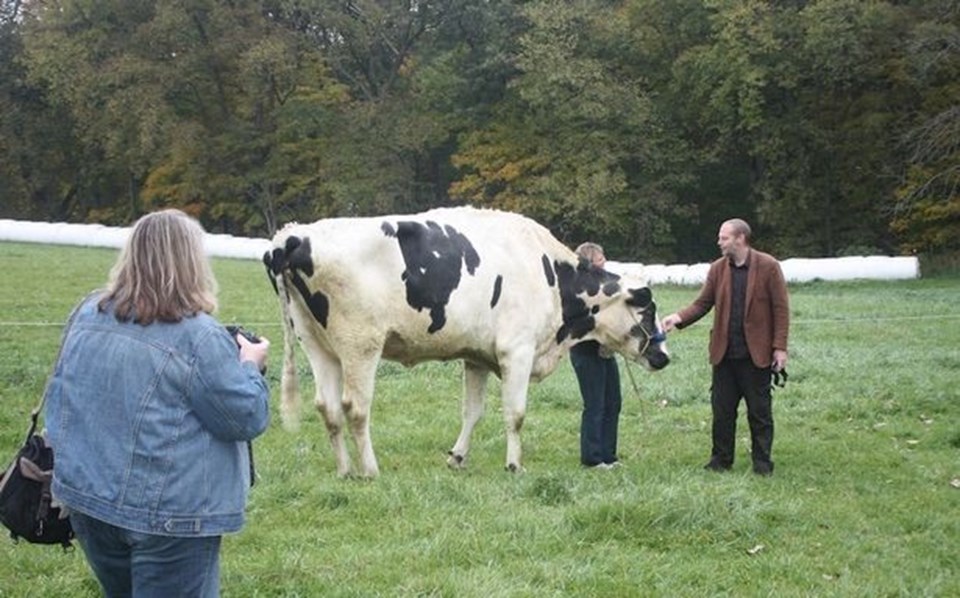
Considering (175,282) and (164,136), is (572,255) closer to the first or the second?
(175,282)

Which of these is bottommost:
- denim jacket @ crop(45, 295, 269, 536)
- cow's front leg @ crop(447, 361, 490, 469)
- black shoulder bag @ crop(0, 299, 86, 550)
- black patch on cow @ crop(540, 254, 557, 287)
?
cow's front leg @ crop(447, 361, 490, 469)

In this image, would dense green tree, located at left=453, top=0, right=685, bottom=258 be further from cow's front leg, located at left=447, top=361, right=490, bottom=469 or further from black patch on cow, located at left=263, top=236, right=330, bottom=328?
black patch on cow, located at left=263, top=236, right=330, bottom=328

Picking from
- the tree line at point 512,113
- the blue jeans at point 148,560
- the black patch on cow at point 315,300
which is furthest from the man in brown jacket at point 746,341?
the tree line at point 512,113

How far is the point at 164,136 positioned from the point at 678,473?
1822 inches

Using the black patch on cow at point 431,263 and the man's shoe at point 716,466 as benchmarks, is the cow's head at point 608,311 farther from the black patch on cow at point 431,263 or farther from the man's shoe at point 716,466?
the man's shoe at point 716,466

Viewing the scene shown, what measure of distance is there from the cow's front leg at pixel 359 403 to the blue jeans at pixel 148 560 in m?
5.19

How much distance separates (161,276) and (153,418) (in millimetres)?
500

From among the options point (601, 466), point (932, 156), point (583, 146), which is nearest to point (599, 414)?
point (601, 466)

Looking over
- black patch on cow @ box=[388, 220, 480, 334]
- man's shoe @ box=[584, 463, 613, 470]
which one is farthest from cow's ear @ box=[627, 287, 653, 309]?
black patch on cow @ box=[388, 220, 480, 334]

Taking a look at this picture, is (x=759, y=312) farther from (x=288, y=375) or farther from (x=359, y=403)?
(x=288, y=375)

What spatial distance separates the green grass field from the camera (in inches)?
252

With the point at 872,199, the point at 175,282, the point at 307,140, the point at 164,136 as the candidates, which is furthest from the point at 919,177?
the point at 175,282

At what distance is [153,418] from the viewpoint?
3.91 m

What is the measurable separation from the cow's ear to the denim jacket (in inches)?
294
